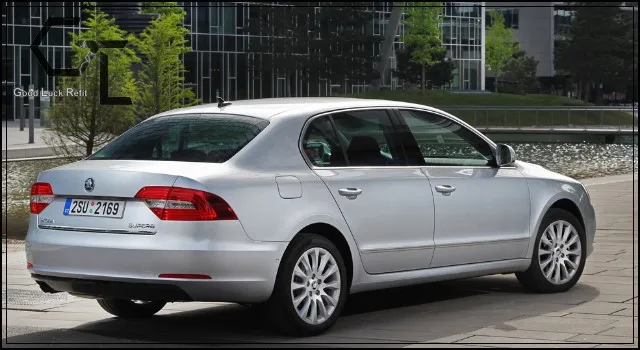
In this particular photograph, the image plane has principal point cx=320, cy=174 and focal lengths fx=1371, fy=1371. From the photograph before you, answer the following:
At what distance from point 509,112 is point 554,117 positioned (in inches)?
117

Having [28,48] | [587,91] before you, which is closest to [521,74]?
[587,91]

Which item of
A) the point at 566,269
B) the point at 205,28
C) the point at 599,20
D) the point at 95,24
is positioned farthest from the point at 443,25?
the point at 566,269

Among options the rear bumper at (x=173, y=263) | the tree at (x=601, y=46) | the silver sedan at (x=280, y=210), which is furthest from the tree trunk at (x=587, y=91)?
the rear bumper at (x=173, y=263)

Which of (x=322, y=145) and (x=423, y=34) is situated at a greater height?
(x=423, y=34)

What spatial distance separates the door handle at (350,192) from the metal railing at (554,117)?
56.2 metres

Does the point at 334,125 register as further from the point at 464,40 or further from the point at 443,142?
the point at 464,40

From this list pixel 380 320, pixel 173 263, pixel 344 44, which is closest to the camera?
pixel 173 263

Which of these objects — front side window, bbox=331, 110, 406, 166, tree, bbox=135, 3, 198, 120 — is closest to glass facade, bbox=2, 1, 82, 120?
tree, bbox=135, 3, 198, 120

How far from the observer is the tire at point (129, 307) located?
9.08 m

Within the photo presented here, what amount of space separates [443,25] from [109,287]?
3614 inches

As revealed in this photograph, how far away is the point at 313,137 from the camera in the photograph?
867 centimetres

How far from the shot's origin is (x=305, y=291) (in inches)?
323

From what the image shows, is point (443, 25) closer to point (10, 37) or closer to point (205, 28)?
point (205, 28)

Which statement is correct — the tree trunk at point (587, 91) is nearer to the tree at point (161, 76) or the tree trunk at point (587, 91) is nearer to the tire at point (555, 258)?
the tree at point (161, 76)
